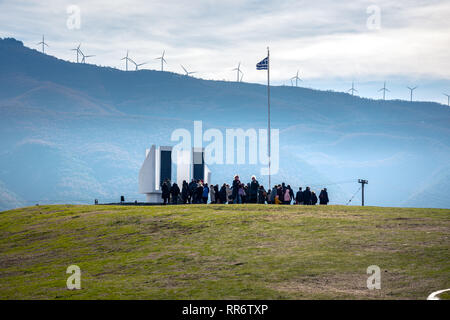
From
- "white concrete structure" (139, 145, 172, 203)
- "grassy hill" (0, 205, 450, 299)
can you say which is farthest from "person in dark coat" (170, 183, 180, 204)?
"grassy hill" (0, 205, 450, 299)

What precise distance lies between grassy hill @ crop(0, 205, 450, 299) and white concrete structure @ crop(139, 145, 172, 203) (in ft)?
46.6

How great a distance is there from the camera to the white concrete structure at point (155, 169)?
189 feet

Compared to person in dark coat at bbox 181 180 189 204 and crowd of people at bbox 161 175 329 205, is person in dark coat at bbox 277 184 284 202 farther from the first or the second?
person in dark coat at bbox 181 180 189 204

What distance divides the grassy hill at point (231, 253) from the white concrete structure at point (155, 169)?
14211 millimetres

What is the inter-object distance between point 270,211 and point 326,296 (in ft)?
61.5

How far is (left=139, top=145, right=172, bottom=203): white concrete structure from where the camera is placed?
57531 mm

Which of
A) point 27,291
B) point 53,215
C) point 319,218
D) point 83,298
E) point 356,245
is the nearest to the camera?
point 83,298

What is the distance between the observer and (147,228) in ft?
120

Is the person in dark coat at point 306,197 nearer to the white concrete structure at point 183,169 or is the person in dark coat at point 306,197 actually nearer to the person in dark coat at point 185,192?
the person in dark coat at point 185,192

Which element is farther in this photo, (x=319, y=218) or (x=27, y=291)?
(x=319, y=218)

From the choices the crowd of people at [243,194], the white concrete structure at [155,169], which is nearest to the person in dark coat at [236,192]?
the crowd of people at [243,194]

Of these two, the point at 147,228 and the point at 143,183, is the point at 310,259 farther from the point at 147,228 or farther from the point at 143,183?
the point at 143,183

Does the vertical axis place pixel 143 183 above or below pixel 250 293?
above

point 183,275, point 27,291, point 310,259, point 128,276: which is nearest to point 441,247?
point 310,259
